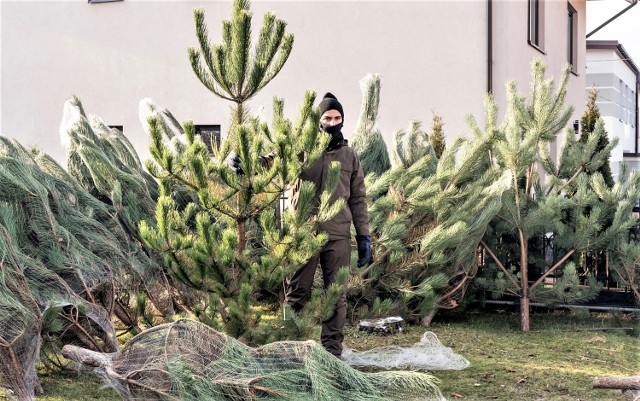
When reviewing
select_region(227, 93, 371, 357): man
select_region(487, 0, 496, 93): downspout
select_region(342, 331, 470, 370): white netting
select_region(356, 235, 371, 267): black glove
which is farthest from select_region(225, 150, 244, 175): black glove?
select_region(487, 0, 496, 93): downspout

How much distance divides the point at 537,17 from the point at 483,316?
9.49m

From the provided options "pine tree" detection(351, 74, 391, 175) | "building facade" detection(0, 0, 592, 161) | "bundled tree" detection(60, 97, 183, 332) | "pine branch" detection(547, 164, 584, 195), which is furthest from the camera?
"building facade" detection(0, 0, 592, 161)

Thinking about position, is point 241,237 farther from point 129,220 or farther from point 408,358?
point 408,358

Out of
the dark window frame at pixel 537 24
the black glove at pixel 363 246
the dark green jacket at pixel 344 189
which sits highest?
the dark window frame at pixel 537 24

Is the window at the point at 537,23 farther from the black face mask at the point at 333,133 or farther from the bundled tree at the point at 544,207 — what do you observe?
the black face mask at the point at 333,133

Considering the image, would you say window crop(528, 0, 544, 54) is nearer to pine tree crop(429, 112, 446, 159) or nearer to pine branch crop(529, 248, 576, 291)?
pine tree crop(429, 112, 446, 159)

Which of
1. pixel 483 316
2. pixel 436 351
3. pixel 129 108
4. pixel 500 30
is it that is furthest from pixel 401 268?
pixel 129 108

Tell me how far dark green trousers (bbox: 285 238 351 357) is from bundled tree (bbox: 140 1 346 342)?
298mm

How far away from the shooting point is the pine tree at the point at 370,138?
25.0 feet

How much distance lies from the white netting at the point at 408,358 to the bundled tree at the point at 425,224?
46 cm

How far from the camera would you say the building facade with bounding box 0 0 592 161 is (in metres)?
13.7

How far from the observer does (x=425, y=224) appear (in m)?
7.32

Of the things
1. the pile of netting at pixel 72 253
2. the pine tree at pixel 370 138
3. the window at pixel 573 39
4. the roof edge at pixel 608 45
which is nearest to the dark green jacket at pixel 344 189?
the pile of netting at pixel 72 253

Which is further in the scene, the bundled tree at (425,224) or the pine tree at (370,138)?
the pine tree at (370,138)
